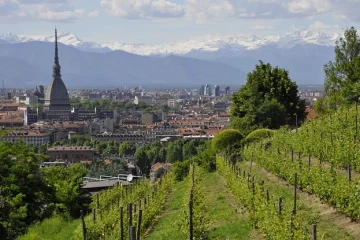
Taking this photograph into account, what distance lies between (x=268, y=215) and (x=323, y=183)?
209 centimetres

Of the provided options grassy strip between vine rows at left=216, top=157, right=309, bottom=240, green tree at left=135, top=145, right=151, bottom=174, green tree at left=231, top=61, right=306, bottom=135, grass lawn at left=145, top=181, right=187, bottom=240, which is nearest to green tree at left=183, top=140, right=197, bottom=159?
green tree at left=135, top=145, right=151, bottom=174

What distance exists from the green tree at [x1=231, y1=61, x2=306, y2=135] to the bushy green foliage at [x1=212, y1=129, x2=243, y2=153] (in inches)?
133

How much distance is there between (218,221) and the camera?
12586 mm

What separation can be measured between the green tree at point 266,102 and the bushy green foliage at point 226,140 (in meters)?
3.37

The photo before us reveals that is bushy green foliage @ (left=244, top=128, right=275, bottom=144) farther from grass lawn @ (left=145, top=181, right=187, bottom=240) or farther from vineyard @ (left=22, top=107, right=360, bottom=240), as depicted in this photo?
grass lawn @ (left=145, top=181, right=187, bottom=240)

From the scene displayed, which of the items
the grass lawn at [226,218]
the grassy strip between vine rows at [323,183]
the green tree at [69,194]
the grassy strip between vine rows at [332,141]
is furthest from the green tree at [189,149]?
the grassy strip between vine rows at [323,183]

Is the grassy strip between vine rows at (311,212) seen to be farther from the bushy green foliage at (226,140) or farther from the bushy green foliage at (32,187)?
the bushy green foliage at (226,140)

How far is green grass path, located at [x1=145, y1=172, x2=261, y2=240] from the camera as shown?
11.3 metres

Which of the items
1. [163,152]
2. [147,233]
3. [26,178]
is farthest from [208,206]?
[163,152]

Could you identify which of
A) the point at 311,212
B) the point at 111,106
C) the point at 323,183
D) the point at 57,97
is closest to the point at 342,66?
the point at 323,183

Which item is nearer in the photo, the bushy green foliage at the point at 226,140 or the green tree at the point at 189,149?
the bushy green foliage at the point at 226,140

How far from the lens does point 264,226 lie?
1038 centimetres

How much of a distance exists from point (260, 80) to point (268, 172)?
14.7 metres

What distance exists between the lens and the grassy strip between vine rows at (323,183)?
Answer: 10.4m
